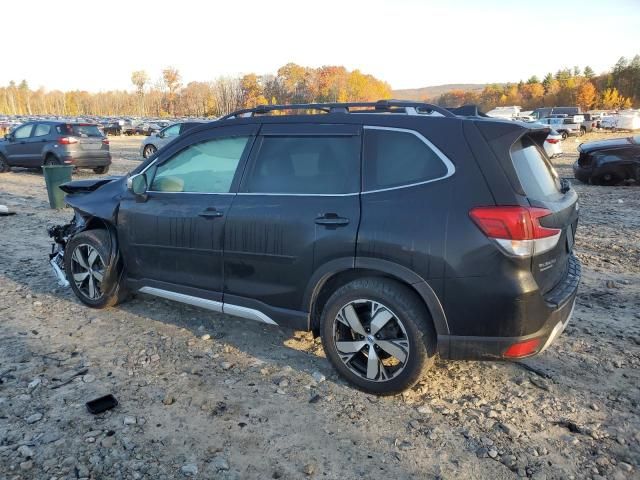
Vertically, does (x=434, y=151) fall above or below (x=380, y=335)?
above

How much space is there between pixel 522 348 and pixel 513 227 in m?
0.72

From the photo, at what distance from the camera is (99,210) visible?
4562 millimetres

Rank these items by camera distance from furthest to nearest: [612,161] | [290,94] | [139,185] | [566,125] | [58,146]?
[290,94], [566,125], [58,146], [612,161], [139,185]

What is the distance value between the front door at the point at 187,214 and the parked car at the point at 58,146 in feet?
38.7

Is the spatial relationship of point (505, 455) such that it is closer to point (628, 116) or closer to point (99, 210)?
point (99, 210)

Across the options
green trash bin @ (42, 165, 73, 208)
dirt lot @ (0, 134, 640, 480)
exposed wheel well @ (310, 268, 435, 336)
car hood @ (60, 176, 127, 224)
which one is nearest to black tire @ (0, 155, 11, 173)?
green trash bin @ (42, 165, 73, 208)

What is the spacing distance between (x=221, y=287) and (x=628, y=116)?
1818 inches

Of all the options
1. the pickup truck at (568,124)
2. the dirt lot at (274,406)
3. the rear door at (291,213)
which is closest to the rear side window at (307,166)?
the rear door at (291,213)

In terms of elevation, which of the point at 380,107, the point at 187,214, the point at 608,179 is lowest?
the point at 608,179

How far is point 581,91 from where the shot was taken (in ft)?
293

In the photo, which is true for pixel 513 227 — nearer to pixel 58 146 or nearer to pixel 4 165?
pixel 58 146

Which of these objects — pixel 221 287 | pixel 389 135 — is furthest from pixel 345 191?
pixel 221 287

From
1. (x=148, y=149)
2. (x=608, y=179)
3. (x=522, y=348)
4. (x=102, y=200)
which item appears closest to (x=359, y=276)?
(x=522, y=348)

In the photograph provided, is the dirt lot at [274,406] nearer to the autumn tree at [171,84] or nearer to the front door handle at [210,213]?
the front door handle at [210,213]
